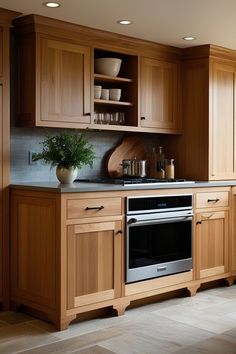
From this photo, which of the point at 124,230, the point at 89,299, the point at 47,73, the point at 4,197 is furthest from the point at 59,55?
the point at 89,299

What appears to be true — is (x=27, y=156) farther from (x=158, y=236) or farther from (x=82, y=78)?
(x=158, y=236)

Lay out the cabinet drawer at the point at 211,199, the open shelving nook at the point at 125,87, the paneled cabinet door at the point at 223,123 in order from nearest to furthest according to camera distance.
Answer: the cabinet drawer at the point at 211,199 → the open shelving nook at the point at 125,87 → the paneled cabinet door at the point at 223,123

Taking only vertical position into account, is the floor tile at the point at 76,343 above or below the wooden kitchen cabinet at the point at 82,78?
below

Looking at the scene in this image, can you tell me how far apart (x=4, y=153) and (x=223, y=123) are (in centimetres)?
215

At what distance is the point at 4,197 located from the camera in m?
3.92

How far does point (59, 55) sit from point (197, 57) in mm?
1477

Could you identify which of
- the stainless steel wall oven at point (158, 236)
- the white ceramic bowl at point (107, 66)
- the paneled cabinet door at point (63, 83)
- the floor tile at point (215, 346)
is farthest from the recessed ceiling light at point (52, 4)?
the floor tile at point (215, 346)

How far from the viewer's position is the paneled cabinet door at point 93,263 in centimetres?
361

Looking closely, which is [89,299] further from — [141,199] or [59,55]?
[59,55]

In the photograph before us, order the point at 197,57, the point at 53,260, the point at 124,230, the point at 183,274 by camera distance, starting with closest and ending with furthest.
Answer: the point at 53,260, the point at 124,230, the point at 183,274, the point at 197,57

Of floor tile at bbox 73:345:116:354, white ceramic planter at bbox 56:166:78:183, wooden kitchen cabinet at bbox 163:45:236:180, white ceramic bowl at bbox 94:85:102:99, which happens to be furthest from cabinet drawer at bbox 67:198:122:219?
wooden kitchen cabinet at bbox 163:45:236:180

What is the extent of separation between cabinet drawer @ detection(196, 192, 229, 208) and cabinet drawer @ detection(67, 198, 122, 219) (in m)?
0.92

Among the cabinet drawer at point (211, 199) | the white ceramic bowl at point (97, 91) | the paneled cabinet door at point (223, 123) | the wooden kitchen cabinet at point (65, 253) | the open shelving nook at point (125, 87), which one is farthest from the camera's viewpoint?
the paneled cabinet door at point (223, 123)

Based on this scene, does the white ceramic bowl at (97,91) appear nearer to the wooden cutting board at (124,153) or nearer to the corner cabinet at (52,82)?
the corner cabinet at (52,82)
